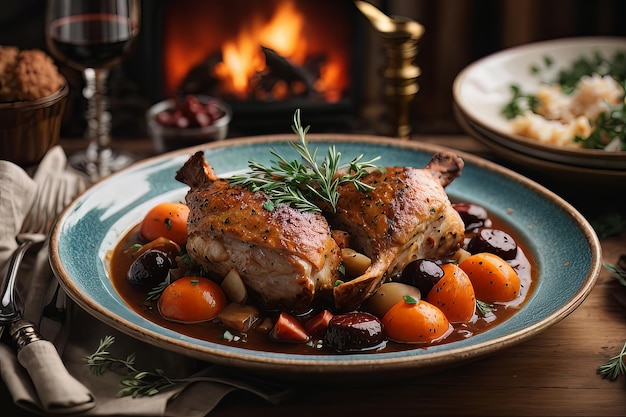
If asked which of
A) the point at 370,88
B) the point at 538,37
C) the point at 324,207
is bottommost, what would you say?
the point at 370,88

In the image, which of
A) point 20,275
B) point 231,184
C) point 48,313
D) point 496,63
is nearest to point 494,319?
point 231,184

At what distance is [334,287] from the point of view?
2385 millimetres

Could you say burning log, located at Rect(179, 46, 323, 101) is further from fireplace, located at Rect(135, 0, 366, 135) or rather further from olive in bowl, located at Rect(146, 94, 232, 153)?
olive in bowl, located at Rect(146, 94, 232, 153)

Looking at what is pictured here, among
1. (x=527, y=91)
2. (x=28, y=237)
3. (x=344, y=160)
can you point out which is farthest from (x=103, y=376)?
(x=527, y=91)

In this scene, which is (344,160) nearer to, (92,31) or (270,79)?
(92,31)

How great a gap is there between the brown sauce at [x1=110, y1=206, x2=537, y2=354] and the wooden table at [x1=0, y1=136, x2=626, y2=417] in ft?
0.35

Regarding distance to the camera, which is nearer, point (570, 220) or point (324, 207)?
point (324, 207)

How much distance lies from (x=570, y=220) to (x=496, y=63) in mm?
1793

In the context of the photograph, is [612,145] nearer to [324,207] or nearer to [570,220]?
[570,220]

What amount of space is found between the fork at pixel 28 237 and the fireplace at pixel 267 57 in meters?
2.10

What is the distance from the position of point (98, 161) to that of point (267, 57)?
1519 millimetres

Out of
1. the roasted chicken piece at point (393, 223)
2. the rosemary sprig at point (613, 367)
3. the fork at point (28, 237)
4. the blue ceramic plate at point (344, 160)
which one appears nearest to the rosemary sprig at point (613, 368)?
the rosemary sprig at point (613, 367)

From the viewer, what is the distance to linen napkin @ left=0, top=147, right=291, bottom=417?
2.10 m

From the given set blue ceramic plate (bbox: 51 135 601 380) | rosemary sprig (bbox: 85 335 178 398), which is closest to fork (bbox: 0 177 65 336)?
blue ceramic plate (bbox: 51 135 601 380)
